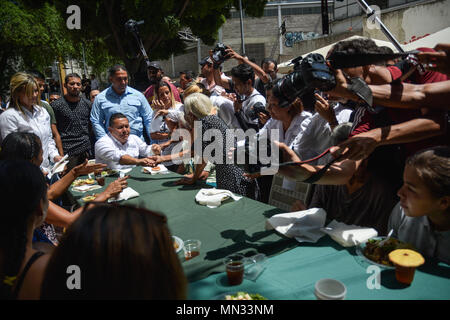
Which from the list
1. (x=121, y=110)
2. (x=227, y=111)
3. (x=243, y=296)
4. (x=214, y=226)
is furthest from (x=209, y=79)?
(x=243, y=296)

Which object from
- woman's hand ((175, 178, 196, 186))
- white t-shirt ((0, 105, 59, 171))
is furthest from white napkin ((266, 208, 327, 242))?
white t-shirt ((0, 105, 59, 171))

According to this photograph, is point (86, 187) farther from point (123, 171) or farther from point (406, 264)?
point (406, 264)

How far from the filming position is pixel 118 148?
164 inches

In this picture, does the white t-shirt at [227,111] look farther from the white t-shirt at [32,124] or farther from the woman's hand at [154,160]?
the white t-shirt at [32,124]

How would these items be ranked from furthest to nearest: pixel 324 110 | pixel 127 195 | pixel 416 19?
pixel 416 19, pixel 127 195, pixel 324 110

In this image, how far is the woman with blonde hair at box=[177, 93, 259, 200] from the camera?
3.09m

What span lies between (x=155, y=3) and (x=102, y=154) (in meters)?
9.46

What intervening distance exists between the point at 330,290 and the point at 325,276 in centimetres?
22

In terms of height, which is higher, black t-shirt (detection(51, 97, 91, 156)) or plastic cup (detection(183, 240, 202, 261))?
black t-shirt (detection(51, 97, 91, 156))

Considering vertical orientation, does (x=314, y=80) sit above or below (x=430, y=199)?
above

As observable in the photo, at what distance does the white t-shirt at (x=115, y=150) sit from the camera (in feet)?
13.2

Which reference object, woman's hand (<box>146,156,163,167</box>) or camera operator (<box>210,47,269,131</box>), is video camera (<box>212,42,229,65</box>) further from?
woman's hand (<box>146,156,163,167</box>)

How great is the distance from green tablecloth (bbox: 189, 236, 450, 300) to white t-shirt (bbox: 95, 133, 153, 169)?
2919 millimetres
